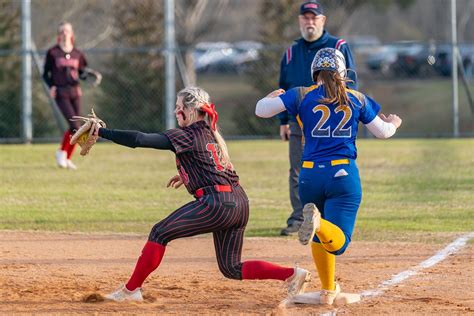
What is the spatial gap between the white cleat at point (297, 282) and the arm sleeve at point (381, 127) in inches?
42.8

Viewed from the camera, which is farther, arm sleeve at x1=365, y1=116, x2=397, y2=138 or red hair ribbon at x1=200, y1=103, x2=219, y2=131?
arm sleeve at x1=365, y1=116, x2=397, y2=138

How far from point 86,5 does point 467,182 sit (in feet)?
45.1

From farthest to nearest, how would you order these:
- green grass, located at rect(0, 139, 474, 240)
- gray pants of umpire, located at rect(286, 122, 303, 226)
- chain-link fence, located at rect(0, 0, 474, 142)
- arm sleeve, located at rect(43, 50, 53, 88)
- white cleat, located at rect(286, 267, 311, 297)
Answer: chain-link fence, located at rect(0, 0, 474, 142), arm sleeve, located at rect(43, 50, 53, 88), green grass, located at rect(0, 139, 474, 240), gray pants of umpire, located at rect(286, 122, 303, 226), white cleat, located at rect(286, 267, 311, 297)

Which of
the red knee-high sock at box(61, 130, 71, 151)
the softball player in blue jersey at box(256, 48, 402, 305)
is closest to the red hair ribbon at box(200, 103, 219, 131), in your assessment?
the softball player in blue jersey at box(256, 48, 402, 305)

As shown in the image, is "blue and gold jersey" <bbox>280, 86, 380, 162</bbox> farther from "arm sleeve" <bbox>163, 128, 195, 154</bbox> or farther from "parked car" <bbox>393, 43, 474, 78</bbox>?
"parked car" <bbox>393, 43, 474, 78</bbox>

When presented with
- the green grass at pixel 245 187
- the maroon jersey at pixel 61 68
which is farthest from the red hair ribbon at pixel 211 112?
the maroon jersey at pixel 61 68

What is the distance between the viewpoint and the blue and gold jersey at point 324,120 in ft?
21.5

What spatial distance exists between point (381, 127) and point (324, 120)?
44 centimetres

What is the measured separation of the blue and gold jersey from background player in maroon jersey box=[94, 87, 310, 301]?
0.55m

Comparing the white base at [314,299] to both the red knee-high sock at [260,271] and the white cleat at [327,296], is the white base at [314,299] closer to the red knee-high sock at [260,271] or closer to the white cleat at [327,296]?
the white cleat at [327,296]

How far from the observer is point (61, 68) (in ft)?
49.5

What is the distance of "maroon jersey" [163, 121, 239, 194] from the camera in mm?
6492

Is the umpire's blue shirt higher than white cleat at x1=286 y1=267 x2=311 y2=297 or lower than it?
higher

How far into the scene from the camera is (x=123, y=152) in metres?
18.8
